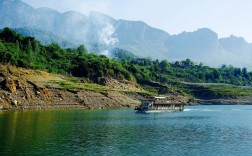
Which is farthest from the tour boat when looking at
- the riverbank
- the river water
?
the river water

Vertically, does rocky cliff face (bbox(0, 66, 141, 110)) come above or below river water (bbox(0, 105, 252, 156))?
above

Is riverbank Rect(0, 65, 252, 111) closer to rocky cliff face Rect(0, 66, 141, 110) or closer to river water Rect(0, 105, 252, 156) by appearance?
rocky cliff face Rect(0, 66, 141, 110)

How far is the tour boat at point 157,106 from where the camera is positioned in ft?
430

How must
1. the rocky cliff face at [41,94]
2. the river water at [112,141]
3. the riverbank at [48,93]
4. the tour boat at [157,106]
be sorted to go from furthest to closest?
the tour boat at [157,106]
the riverbank at [48,93]
the rocky cliff face at [41,94]
the river water at [112,141]

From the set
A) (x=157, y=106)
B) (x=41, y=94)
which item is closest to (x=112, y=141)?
(x=41, y=94)

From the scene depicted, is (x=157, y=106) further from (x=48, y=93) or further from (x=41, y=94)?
(x=41, y=94)

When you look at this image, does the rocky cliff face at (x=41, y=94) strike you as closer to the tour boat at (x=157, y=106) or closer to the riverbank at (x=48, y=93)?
the riverbank at (x=48, y=93)

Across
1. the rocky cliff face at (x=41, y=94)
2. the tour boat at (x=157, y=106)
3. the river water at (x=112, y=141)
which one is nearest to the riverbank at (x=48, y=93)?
the rocky cliff face at (x=41, y=94)

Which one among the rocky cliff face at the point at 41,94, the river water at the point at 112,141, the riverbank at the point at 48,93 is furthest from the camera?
the riverbank at the point at 48,93

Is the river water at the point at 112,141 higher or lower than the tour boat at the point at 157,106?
lower

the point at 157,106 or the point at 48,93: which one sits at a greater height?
the point at 48,93

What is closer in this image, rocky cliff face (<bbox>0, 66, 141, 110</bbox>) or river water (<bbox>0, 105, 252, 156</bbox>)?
river water (<bbox>0, 105, 252, 156</bbox>)

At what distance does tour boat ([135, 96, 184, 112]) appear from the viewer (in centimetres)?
13101

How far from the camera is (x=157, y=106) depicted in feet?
Answer: 446
